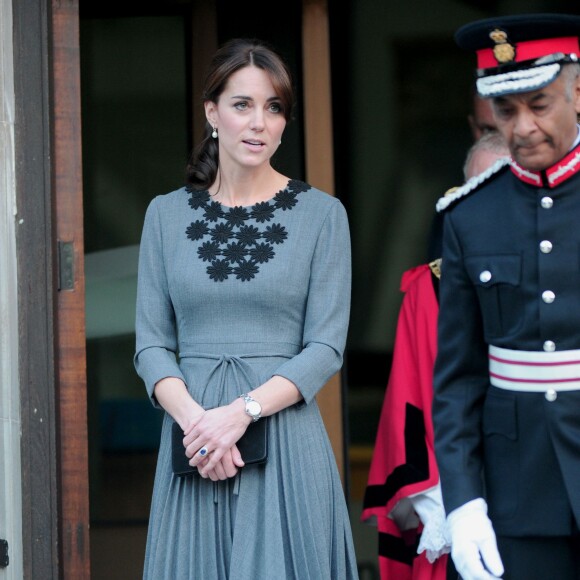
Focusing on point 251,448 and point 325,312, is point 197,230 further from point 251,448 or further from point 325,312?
point 251,448

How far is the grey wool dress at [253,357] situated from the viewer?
136 inches

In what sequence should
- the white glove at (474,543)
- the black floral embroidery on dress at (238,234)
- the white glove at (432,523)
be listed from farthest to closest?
the white glove at (432,523), the black floral embroidery on dress at (238,234), the white glove at (474,543)

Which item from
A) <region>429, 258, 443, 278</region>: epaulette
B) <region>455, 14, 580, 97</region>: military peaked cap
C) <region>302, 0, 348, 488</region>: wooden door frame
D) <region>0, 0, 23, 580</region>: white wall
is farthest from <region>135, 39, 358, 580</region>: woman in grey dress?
<region>302, 0, 348, 488</region>: wooden door frame

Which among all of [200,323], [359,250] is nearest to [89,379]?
[359,250]

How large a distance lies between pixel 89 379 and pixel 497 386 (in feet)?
9.49

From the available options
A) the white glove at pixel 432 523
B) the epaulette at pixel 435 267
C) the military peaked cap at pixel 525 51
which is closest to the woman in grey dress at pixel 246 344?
the white glove at pixel 432 523

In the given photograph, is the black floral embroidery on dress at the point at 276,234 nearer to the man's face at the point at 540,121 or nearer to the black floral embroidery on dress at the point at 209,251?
the black floral embroidery on dress at the point at 209,251

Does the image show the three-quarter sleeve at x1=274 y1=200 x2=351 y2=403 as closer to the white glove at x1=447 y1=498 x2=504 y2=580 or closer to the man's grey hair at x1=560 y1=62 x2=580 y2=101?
Result: the white glove at x1=447 y1=498 x2=504 y2=580

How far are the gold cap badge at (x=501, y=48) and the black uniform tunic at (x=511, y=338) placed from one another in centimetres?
21

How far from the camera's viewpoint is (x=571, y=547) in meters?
2.68

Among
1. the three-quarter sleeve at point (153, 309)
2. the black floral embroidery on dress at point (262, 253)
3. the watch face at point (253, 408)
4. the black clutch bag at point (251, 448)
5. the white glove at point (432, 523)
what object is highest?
the black floral embroidery on dress at point (262, 253)

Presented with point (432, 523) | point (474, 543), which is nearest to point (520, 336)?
point (474, 543)

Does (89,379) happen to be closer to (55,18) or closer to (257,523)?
(55,18)

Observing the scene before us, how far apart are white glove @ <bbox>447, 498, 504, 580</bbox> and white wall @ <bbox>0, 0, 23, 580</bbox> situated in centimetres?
171
